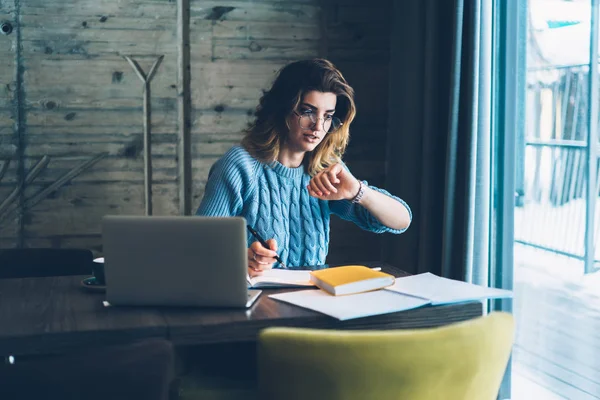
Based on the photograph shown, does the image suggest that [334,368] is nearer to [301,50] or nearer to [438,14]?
[438,14]

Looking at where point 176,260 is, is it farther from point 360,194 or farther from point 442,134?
point 442,134

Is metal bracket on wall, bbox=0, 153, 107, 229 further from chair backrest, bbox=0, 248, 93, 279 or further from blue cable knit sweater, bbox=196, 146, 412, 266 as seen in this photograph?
blue cable knit sweater, bbox=196, 146, 412, 266

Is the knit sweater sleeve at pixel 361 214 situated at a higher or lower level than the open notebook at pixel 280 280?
higher

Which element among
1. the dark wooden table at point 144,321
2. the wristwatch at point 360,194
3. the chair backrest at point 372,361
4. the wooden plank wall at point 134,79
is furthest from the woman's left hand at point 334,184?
the wooden plank wall at point 134,79

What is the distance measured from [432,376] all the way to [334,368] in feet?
0.55

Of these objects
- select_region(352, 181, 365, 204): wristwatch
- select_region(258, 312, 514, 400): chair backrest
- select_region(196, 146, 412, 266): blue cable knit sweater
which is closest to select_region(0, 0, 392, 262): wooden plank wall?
select_region(196, 146, 412, 266): blue cable knit sweater

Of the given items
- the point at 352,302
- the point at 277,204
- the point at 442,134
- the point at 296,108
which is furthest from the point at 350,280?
the point at 442,134

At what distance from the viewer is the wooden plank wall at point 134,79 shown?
10.2 ft

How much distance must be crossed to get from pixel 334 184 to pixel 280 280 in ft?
1.41

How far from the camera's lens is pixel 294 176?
2320 mm

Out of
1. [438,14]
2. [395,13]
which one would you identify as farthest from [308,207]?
[395,13]

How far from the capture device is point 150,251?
4.84 feet

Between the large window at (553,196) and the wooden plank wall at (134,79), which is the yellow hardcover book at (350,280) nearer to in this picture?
the large window at (553,196)

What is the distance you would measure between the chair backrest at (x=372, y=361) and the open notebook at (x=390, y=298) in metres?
0.32
